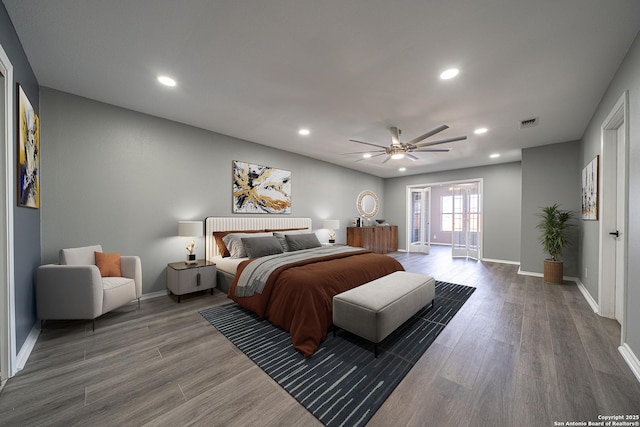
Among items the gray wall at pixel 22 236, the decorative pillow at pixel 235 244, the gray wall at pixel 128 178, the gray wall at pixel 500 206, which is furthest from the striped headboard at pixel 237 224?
the gray wall at pixel 500 206

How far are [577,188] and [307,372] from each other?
229 inches

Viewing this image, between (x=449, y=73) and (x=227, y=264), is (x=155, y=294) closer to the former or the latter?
(x=227, y=264)

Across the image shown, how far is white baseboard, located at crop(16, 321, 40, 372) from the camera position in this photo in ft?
6.14

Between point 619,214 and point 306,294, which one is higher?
point 619,214

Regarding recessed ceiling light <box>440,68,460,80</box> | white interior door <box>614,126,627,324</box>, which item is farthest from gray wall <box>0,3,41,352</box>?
white interior door <box>614,126,627,324</box>

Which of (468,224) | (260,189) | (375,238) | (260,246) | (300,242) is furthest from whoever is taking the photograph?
(375,238)

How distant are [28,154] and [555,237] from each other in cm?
748

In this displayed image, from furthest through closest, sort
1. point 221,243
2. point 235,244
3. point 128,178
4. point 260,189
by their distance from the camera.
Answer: point 260,189 → point 221,243 → point 235,244 → point 128,178

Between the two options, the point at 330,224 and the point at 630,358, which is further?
the point at 330,224

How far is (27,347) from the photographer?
2049 millimetres

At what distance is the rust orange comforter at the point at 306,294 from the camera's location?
2.23 m

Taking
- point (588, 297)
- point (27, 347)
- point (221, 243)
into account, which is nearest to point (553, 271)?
point (588, 297)

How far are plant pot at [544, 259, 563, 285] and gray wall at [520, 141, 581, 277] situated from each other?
0.40m

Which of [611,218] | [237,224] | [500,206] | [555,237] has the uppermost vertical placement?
[500,206]
